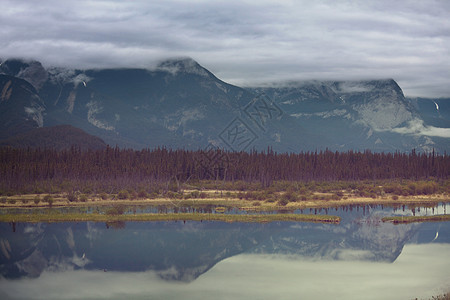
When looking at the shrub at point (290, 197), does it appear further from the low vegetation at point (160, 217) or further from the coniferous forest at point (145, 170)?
the coniferous forest at point (145, 170)

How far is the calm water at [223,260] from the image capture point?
5356 centimetres

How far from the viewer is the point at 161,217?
93.8m

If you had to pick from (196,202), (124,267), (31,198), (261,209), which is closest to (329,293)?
(124,267)

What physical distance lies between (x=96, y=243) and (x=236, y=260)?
58.9 ft

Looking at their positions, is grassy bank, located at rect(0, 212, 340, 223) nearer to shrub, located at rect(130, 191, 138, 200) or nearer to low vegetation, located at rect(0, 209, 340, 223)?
low vegetation, located at rect(0, 209, 340, 223)

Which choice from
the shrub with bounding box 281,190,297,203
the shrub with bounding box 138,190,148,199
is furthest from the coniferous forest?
the shrub with bounding box 281,190,297,203

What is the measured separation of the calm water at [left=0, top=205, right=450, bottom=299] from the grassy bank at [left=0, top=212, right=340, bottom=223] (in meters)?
2.53

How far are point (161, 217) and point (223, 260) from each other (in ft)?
94.0

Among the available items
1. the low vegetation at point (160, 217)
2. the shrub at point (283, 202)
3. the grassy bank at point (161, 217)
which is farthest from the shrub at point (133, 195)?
the grassy bank at point (161, 217)

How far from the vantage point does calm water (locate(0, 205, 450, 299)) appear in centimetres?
5356

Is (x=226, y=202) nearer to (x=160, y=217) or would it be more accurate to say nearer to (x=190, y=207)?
(x=190, y=207)

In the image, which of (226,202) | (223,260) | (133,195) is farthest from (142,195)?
(223,260)

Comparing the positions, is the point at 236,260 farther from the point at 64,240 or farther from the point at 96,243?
the point at 64,240

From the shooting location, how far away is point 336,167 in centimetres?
19962
